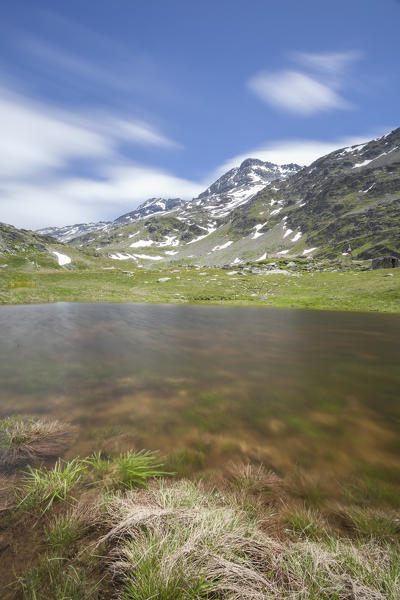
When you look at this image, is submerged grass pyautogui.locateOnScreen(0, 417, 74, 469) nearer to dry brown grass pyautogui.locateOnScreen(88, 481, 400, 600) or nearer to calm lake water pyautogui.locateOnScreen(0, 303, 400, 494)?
calm lake water pyautogui.locateOnScreen(0, 303, 400, 494)

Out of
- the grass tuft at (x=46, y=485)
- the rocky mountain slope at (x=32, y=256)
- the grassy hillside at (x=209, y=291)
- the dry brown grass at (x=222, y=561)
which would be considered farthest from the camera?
the rocky mountain slope at (x=32, y=256)

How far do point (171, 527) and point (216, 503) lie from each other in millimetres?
1061

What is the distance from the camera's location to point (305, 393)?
28.1ft

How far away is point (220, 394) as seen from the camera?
827 centimetres

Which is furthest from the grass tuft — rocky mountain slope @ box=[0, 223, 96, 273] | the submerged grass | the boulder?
rocky mountain slope @ box=[0, 223, 96, 273]

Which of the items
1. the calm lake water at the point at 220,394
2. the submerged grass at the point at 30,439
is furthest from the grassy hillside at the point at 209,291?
the submerged grass at the point at 30,439

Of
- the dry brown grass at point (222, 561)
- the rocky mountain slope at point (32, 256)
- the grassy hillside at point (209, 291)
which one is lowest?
the dry brown grass at point (222, 561)

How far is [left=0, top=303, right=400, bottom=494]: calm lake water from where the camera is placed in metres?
5.56

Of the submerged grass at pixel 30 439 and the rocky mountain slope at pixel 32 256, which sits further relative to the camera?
the rocky mountain slope at pixel 32 256

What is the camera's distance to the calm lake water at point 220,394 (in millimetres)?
5559

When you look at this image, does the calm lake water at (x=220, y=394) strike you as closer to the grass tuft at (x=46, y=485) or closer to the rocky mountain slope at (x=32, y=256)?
the grass tuft at (x=46, y=485)

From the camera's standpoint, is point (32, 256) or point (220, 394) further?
point (32, 256)

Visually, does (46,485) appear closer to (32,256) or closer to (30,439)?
(30,439)

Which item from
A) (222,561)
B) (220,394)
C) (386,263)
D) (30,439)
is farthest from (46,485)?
(386,263)
